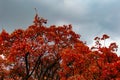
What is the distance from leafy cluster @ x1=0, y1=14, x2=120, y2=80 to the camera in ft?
152

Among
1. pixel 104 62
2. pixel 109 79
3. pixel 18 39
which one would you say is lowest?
pixel 109 79

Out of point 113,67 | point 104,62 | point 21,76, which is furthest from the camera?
point 21,76

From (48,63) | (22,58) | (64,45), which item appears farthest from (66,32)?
(22,58)

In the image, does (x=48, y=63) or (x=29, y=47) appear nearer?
(x=29, y=47)

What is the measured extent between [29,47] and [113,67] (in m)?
12.8

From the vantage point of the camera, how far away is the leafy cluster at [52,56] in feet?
152

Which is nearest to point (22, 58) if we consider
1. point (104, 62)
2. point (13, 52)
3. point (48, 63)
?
point (13, 52)

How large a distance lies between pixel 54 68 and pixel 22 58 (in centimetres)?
819

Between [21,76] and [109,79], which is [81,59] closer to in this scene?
[109,79]

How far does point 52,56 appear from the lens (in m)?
51.6

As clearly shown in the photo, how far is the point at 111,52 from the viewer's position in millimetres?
50531

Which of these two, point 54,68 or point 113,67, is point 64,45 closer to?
point 54,68

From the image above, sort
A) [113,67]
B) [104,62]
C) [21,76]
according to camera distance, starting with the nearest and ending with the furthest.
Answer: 1. [113,67]
2. [104,62]
3. [21,76]

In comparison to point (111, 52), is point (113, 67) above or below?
below
